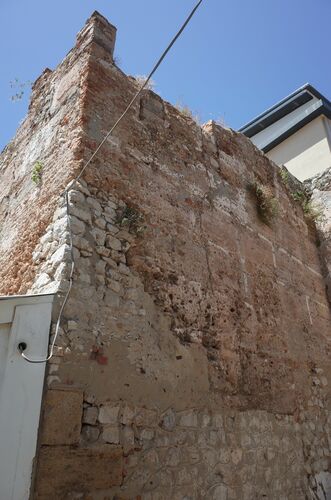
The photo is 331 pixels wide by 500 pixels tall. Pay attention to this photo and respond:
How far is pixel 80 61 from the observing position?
174 inches

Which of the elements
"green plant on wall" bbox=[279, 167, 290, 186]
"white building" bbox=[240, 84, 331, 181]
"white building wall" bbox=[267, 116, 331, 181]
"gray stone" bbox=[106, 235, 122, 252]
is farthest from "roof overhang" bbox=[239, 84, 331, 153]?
"gray stone" bbox=[106, 235, 122, 252]

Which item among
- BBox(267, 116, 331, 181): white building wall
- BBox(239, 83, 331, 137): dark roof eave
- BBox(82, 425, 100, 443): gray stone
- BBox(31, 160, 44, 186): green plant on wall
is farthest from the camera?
BBox(239, 83, 331, 137): dark roof eave

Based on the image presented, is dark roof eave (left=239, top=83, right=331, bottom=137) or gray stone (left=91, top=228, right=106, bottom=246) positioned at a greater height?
dark roof eave (left=239, top=83, right=331, bottom=137)

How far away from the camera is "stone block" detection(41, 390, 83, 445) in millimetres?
2658

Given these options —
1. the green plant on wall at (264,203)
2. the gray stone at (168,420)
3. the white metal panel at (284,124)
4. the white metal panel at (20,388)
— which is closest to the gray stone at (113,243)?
the white metal panel at (20,388)

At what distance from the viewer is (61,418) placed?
2.73 m

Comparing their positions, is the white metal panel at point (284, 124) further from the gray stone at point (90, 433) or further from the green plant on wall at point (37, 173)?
the gray stone at point (90, 433)

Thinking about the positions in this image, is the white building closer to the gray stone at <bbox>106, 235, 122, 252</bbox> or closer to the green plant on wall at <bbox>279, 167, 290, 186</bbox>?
the green plant on wall at <bbox>279, 167, 290, 186</bbox>

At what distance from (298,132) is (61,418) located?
388 inches

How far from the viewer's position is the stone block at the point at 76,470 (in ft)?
8.39

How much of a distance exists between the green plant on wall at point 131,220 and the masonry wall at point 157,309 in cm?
2

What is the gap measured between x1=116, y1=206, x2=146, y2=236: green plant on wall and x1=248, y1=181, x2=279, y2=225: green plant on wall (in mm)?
2295

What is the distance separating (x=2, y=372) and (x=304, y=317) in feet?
13.4

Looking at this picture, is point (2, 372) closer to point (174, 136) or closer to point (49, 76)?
point (174, 136)
